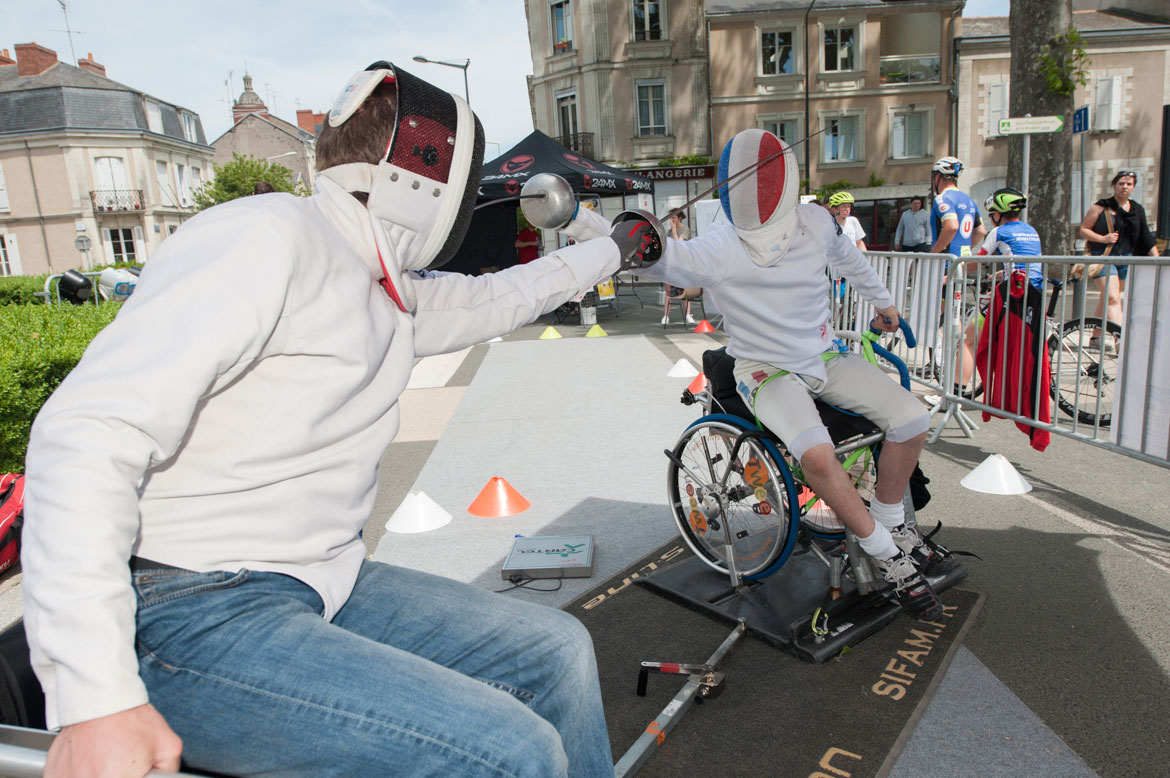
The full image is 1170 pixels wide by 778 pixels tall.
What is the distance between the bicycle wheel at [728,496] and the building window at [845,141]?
29.0m

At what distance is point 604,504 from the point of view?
15.0ft

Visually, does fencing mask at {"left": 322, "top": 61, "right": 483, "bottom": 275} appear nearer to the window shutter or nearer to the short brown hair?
the short brown hair

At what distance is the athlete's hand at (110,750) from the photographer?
96cm

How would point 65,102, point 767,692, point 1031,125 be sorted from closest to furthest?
1. point 767,692
2. point 1031,125
3. point 65,102

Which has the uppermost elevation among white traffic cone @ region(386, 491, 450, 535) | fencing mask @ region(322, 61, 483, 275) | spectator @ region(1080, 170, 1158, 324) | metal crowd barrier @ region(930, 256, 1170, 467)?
fencing mask @ region(322, 61, 483, 275)

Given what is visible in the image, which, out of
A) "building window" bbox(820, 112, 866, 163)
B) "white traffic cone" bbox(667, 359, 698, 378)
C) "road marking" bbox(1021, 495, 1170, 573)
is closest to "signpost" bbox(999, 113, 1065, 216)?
"white traffic cone" bbox(667, 359, 698, 378)

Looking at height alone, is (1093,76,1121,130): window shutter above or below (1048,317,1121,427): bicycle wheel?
above

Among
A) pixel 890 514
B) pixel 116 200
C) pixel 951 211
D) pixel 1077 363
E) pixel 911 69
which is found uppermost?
pixel 911 69

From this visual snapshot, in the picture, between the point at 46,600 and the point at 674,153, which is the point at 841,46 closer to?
the point at 674,153

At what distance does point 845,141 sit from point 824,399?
99.2ft

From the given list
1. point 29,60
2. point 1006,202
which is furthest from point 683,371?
point 29,60

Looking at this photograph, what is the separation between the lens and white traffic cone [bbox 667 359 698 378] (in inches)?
314

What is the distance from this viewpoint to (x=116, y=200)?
43469 millimetres

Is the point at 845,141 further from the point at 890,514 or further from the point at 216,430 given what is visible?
the point at 216,430
